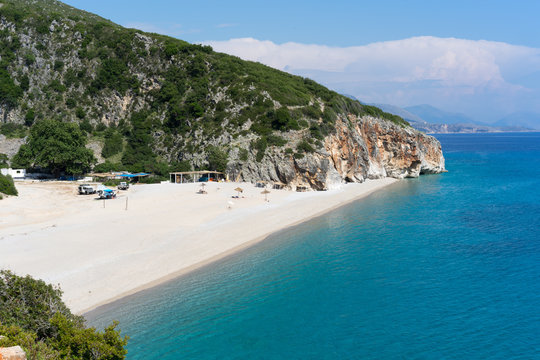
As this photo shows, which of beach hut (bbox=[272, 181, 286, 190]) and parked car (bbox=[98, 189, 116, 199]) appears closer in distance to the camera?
parked car (bbox=[98, 189, 116, 199])

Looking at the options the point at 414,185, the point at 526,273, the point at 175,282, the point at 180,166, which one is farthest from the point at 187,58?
the point at 526,273

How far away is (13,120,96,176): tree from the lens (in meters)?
56.4

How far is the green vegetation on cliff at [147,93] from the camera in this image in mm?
66625

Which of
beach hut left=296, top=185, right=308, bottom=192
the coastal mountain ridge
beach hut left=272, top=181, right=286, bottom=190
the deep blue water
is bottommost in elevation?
the deep blue water

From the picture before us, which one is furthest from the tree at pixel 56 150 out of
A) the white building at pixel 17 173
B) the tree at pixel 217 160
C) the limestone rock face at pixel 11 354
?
the limestone rock face at pixel 11 354

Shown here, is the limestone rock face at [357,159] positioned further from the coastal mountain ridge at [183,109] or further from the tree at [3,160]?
the tree at [3,160]

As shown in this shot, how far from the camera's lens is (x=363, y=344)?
17.7m

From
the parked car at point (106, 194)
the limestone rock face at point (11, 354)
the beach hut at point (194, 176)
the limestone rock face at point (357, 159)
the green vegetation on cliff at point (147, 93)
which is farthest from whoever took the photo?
the green vegetation on cliff at point (147, 93)

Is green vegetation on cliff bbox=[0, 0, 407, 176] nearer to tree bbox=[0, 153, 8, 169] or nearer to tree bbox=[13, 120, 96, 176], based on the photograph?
tree bbox=[13, 120, 96, 176]

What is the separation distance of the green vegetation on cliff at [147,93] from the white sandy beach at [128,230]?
1617 centimetres

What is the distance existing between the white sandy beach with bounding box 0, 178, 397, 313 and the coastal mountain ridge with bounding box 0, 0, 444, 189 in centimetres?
1111

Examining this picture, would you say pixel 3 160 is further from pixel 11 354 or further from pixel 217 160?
pixel 11 354

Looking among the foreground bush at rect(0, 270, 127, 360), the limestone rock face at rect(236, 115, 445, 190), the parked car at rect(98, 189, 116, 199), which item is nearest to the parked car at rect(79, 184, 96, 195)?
the parked car at rect(98, 189, 116, 199)

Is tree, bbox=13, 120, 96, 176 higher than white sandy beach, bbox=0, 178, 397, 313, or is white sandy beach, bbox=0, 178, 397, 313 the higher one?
tree, bbox=13, 120, 96, 176
